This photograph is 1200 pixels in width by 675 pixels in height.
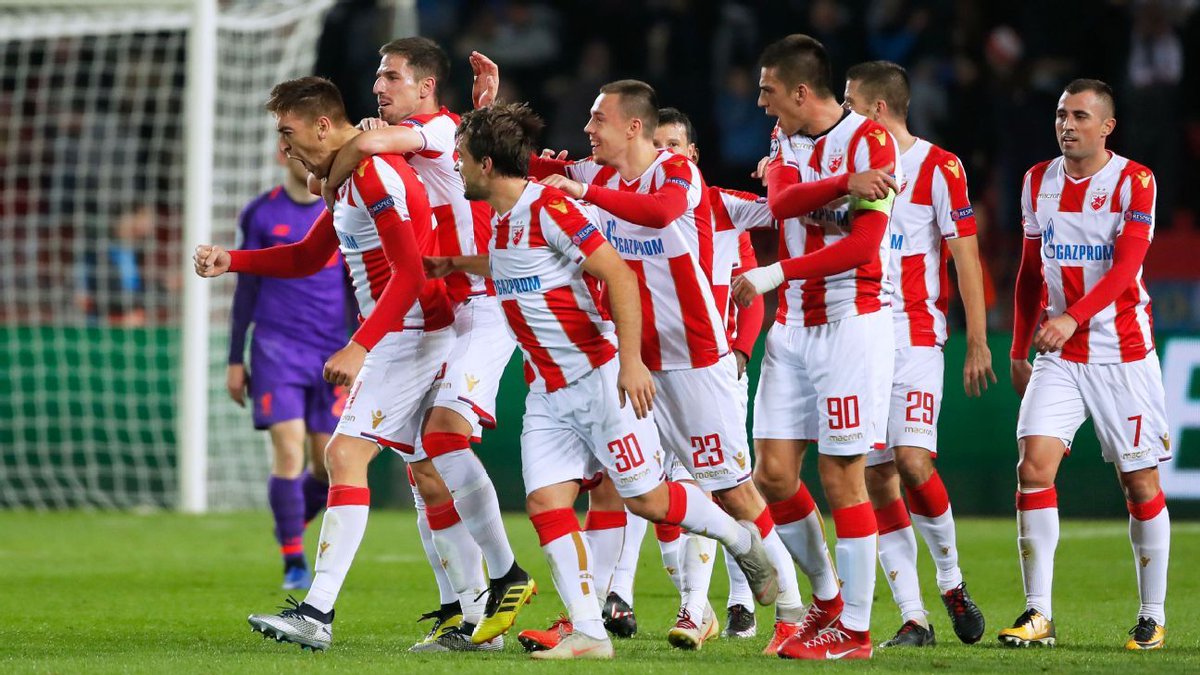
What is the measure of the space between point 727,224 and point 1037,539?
177 cm

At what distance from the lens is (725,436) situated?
243 inches

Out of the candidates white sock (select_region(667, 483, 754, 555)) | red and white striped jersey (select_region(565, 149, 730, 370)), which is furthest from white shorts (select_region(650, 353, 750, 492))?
white sock (select_region(667, 483, 754, 555))

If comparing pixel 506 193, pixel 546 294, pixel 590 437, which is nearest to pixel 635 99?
pixel 506 193

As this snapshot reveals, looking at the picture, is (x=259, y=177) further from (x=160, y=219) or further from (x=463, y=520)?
(x=463, y=520)

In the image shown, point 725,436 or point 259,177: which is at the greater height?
point 259,177

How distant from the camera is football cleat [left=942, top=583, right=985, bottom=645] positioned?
6516 millimetres

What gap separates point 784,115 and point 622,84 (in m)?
0.60

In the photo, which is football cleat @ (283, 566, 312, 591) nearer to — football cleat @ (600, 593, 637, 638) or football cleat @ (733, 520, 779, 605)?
football cleat @ (600, 593, 637, 638)

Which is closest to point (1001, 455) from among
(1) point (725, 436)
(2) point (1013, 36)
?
(2) point (1013, 36)

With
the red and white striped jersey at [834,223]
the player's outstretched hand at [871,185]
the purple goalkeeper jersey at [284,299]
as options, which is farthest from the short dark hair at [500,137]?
the purple goalkeeper jersey at [284,299]

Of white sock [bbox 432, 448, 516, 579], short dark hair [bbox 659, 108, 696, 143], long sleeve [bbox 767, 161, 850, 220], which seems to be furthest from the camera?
short dark hair [bbox 659, 108, 696, 143]

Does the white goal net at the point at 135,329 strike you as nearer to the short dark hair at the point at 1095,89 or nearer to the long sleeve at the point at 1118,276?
the short dark hair at the point at 1095,89

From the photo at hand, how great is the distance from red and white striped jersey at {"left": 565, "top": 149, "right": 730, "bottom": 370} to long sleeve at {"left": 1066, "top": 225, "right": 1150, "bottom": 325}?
140 cm

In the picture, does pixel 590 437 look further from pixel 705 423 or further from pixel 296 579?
pixel 296 579
